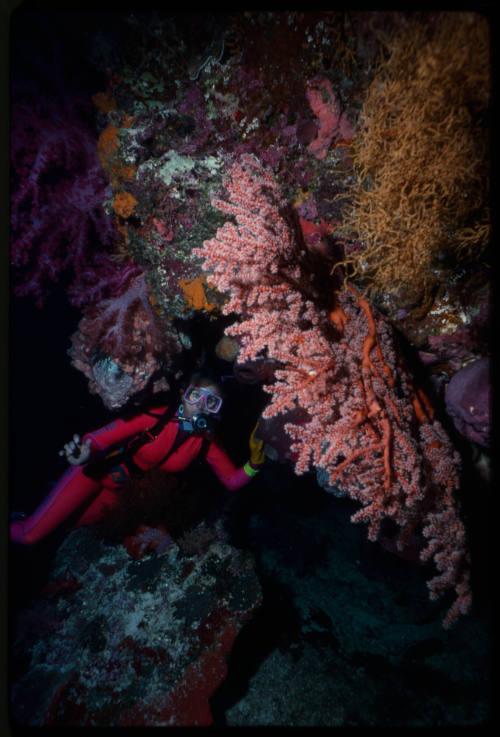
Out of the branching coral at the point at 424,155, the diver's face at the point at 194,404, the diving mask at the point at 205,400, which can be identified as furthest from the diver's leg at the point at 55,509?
the branching coral at the point at 424,155

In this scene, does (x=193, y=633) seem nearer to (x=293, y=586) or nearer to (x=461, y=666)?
(x=293, y=586)

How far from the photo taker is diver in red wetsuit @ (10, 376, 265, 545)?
3.79 m

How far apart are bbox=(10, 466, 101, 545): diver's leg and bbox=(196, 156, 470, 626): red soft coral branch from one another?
360 cm

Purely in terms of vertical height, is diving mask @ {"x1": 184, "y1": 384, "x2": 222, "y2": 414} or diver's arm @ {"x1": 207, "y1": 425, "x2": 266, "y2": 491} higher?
diving mask @ {"x1": 184, "y1": 384, "x2": 222, "y2": 414}

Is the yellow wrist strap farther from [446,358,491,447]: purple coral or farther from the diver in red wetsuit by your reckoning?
[446,358,491,447]: purple coral

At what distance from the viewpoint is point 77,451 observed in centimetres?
365

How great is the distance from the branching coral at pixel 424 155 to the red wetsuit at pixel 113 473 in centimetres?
318

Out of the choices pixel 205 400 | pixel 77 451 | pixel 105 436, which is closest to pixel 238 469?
pixel 205 400

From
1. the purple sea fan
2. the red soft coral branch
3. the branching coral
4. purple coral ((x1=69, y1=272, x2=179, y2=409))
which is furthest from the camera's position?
purple coral ((x1=69, y1=272, x2=179, y2=409))

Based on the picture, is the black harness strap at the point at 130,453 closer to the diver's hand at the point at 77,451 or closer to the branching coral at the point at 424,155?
the diver's hand at the point at 77,451

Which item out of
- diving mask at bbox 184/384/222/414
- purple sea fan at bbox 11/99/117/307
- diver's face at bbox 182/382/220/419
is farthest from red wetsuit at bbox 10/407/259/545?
purple sea fan at bbox 11/99/117/307

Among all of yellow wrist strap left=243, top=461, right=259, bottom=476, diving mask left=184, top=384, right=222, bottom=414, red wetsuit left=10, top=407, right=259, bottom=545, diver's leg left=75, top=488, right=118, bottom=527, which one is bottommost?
yellow wrist strap left=243, top=461, right=259, bottom=476

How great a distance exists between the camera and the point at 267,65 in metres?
1.85

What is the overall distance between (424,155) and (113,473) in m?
4.60
